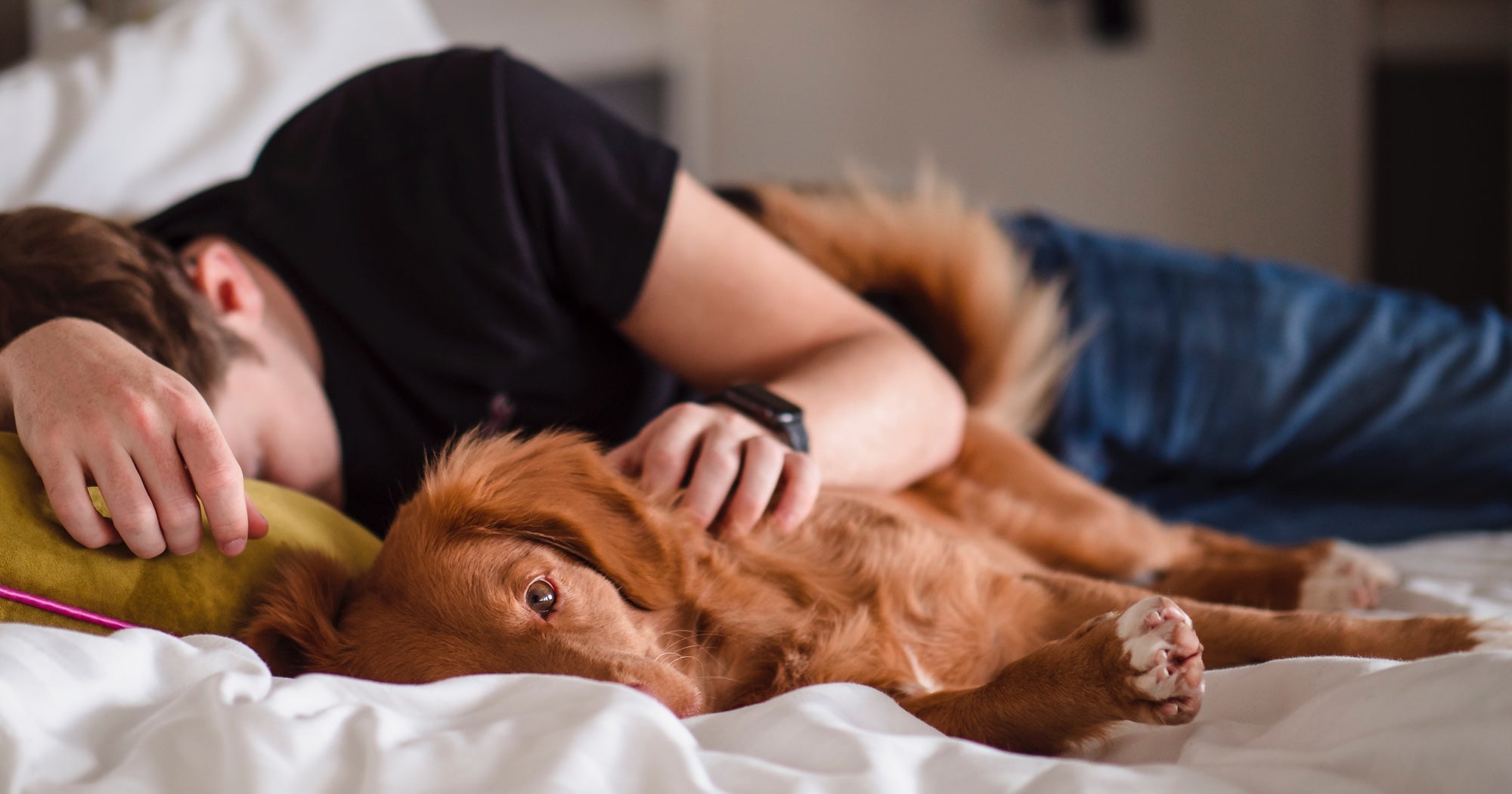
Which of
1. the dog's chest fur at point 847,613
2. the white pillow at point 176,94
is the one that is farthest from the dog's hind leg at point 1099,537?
the white pillow at point 176,94

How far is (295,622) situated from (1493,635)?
1.03 m

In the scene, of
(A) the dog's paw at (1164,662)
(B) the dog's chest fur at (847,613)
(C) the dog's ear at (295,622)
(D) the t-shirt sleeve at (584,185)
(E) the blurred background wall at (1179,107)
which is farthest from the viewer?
(E) the blurred background wall at (1179,107)

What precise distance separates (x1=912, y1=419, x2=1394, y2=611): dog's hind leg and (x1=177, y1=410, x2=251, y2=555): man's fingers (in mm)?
916

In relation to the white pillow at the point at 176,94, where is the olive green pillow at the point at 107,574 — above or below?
below

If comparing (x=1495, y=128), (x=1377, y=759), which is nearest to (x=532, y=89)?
(x=1377, y=759)

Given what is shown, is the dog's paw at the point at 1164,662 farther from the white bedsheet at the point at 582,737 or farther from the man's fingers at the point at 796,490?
the man's fingers at the point at 796,490

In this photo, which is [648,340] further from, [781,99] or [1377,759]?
[781,99]

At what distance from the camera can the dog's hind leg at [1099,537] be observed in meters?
1.45

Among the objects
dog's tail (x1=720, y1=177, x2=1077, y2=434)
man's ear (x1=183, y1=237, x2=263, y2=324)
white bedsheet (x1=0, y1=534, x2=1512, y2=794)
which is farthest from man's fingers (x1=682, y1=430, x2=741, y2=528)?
dog's tail (x1=720, y1=177, x2=1077, y2=434)

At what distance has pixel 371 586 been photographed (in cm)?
97

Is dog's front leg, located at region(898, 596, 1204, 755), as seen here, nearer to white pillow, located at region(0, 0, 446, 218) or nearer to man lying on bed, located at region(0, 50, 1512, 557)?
man lying on bed, located at region(0, 50, 1512, 557)

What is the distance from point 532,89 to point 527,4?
2.36 metres

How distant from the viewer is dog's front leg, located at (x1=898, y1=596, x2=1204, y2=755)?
758mm

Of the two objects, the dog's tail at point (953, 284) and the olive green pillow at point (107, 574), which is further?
the dog's tail at point (953, 284)
